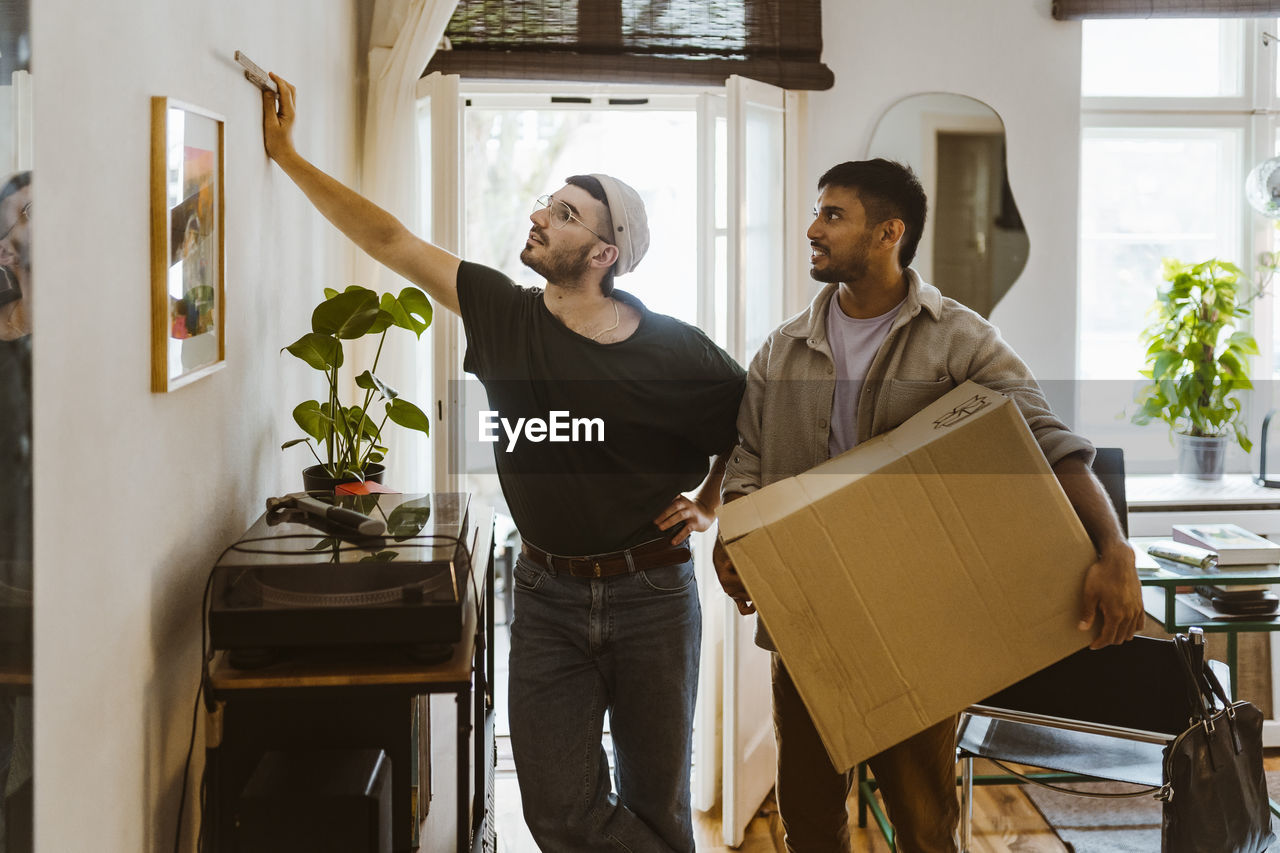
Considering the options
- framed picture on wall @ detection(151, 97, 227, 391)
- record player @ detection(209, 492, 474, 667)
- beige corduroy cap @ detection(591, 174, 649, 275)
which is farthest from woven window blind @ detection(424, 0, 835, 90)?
record player @ detection(209, 492, 474, 667)

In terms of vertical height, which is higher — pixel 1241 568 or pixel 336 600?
pixel 336 600

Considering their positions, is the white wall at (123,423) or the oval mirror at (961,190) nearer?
the white wall at (123,423)

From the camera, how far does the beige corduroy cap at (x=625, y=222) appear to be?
192 centimetres

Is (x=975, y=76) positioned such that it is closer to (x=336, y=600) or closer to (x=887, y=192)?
(x=887, y=192)

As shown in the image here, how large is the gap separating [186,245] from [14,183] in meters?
0.51

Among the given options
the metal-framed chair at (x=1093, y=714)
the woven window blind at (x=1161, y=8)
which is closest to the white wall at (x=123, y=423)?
the metal-framed chair at (x=1093, y=714)

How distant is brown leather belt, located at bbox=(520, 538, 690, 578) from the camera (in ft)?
5.97

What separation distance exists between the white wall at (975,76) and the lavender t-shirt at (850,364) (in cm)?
142

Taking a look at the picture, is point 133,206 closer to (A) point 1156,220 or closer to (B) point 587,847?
(B) point 587,847

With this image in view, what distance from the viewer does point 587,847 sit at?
6.06 feet

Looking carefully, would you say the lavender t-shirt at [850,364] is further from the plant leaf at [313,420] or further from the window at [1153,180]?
the window at [1153,180]

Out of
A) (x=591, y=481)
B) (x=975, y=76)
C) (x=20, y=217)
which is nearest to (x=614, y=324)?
(x=591, y=481)

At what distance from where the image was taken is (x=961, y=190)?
3227mm

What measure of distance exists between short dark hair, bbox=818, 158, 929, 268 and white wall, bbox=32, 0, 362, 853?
3.32 ft
